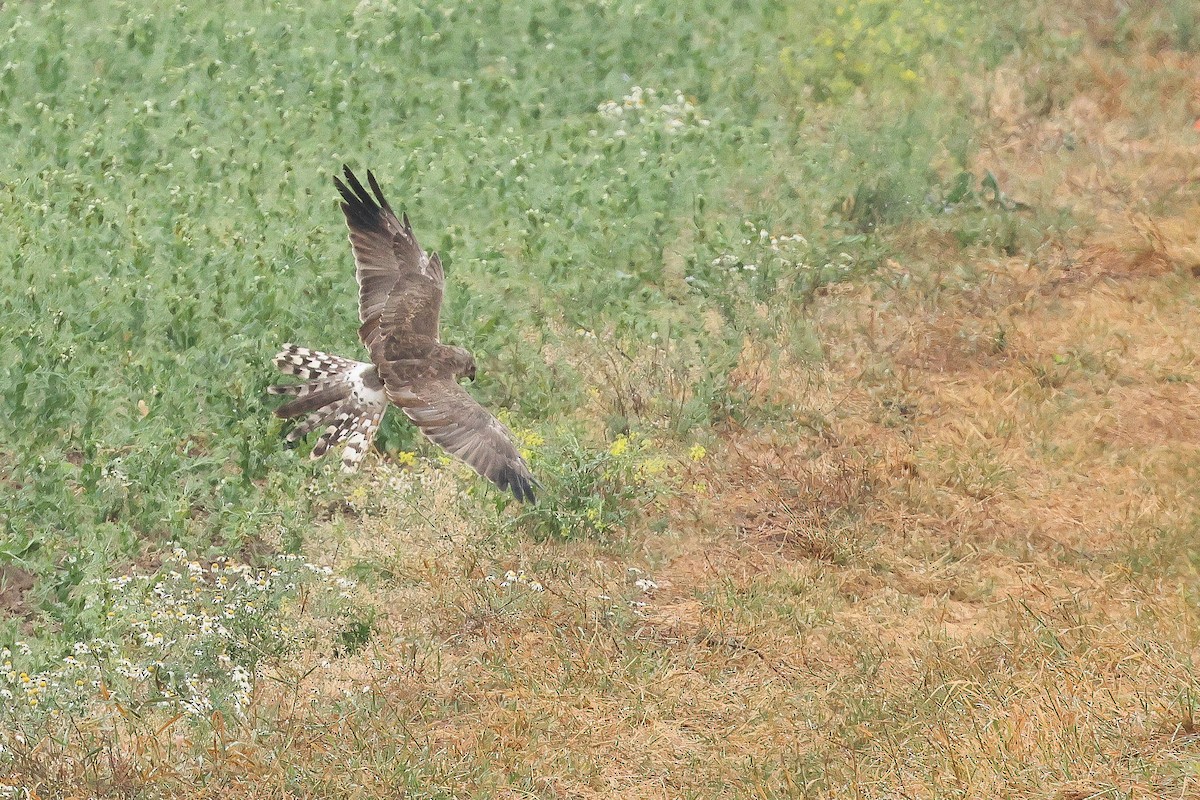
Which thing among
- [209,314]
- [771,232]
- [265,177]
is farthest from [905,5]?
[209,314]

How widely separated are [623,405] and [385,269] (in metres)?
1.64

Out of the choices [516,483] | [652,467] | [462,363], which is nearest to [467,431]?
[516,483]

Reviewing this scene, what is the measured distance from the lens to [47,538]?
307 inches

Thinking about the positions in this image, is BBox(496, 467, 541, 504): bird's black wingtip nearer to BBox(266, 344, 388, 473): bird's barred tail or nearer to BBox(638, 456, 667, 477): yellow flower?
BBox(638, 456, 667, 477): yellow flower

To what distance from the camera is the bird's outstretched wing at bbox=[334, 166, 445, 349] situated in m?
8.74

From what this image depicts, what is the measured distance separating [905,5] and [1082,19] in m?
1.72

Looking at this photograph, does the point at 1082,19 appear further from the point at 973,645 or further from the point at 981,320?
the point at 973,645

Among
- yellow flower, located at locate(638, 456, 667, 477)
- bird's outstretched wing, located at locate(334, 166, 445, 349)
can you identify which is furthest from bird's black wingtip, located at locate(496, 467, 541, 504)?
bird's outstretched wing, located at locate(334, 166, 445, 349)

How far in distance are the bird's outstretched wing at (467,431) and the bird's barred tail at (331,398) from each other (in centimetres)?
32

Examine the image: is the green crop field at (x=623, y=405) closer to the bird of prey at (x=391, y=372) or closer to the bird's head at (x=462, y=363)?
the bird of prey at (x=391, y=372)

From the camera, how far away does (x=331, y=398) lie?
8.69m

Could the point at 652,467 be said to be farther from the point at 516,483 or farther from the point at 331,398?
the point at 331,398

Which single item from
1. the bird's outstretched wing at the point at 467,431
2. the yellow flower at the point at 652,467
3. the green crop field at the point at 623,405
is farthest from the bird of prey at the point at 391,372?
the yellow flower at the point at 652,467

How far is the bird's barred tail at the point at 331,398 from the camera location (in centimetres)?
848
